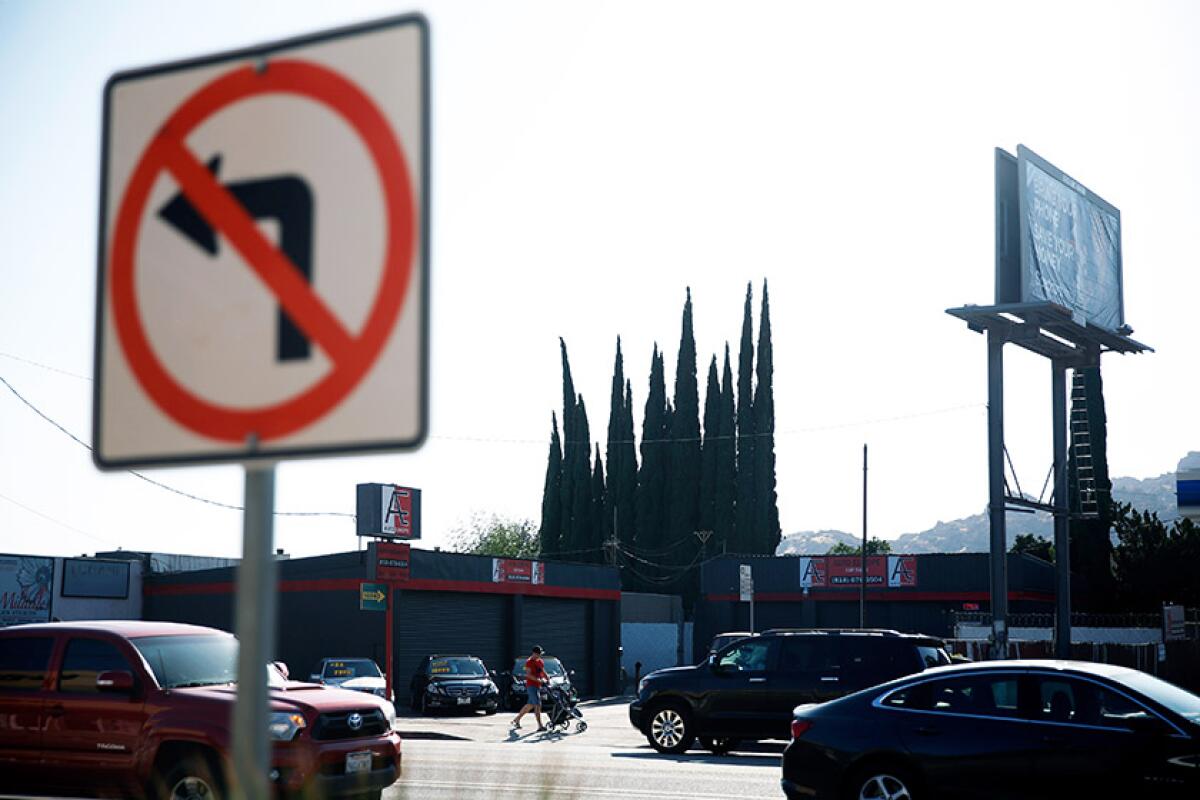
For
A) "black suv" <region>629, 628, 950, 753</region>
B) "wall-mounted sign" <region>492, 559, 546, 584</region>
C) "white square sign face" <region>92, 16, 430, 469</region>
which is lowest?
"black suv" <region>629, 628, 950, 753</region>

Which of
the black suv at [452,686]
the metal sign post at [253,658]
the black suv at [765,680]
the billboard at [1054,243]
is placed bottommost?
the black suv at [452,686]

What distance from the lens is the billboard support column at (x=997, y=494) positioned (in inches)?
1240

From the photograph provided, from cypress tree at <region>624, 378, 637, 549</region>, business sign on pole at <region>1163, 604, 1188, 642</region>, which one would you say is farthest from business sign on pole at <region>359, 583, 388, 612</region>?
cypress tree at <region>624, 378, 637, 549</region>

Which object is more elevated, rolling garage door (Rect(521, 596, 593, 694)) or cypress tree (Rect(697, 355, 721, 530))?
cypress tree (Rect(697, 355, 721, 530))

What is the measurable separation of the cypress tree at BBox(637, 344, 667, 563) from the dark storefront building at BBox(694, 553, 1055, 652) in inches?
477

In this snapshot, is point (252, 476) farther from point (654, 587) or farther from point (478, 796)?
point (654, 587)

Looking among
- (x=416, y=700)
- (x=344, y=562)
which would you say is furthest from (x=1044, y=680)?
(x=344, y=562)

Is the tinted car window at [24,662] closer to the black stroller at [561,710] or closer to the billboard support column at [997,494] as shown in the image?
the black stroller at [561,710]

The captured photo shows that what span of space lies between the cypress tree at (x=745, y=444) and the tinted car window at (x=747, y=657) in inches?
1833

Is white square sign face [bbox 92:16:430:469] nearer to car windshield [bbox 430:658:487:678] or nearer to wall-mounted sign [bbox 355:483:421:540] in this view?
car windshield [bbox 430:658:487:678]

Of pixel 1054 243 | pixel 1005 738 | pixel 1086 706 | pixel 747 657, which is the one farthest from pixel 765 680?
pixel 1054 243

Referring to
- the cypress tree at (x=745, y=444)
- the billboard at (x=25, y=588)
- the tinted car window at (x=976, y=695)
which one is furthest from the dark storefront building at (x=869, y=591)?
the tinted car window at (x=976, y=695)

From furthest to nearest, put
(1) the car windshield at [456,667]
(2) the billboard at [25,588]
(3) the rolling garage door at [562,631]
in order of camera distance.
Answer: (3) the rolling garage door at [562,631] < (2) the billboard at [25,588] < (1) the car windshield at [456,667]

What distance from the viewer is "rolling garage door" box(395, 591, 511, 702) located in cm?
4366
